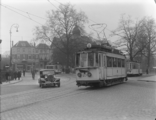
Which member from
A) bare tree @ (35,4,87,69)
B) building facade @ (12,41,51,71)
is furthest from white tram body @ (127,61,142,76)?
building facade @ (12,41,51,71)

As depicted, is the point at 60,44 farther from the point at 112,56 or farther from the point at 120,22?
the point at 112,56

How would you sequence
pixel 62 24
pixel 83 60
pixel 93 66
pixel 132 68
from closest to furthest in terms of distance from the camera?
pixel 93 66 < pixel 83 60 < pixel 132 68 < pixel 62 24

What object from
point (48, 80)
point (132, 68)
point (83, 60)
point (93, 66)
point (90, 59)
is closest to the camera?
point (93, 66)

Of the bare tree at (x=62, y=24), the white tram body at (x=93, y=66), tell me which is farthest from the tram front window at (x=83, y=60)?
the bare tree at (x=62, y=24)

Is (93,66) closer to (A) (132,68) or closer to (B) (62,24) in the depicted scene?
(A) (132,68)

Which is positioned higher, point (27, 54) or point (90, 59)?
point (27, 54)

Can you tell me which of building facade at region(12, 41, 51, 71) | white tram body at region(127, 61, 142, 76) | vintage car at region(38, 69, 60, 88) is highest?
building facade at region(12, 41, 51, 71)

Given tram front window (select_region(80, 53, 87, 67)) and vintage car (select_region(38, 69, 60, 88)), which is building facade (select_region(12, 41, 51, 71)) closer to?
vintage car (select_region(38, 69, 60, 88))

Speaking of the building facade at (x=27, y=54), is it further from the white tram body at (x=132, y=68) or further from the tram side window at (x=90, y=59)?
the tram side window at (x=90, y=59)

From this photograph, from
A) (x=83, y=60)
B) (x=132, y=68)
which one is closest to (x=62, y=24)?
(x=132, y=68)

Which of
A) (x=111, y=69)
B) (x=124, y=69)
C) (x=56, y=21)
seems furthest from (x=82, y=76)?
(x=56, y=21)

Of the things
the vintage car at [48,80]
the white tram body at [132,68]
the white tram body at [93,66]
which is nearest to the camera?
the white tram body at [93,66]

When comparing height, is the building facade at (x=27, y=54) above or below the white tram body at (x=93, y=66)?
above

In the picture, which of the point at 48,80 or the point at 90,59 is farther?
the point at 48,80
